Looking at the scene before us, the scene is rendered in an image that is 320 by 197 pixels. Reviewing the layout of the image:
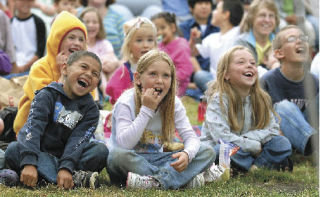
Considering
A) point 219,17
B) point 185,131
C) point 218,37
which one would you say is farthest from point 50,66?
point 219,17

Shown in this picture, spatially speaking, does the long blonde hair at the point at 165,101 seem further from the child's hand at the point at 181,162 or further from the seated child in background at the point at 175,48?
the seated child in background at the point at 175,48

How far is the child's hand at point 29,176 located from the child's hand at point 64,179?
15cm

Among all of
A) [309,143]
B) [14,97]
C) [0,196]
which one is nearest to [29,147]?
[0,196]

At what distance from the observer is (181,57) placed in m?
7.94

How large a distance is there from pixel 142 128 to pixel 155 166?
29cm

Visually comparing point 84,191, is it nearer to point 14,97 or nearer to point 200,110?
point 14,97

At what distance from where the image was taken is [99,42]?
322 inches

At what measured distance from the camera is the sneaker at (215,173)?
4.36m

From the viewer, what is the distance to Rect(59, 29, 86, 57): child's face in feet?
16.3

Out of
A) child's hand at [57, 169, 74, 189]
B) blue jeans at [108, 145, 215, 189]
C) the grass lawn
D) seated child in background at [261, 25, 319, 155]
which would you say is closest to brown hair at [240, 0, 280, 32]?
seated child in background at [261, 25, 319, 155]

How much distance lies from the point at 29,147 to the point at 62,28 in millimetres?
1412

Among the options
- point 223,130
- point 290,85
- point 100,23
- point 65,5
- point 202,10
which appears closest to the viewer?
point 223,130

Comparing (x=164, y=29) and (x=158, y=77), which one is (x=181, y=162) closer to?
(x=158, y=77)

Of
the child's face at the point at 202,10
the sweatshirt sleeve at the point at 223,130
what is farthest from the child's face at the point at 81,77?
the child's face at the point at 202,10
